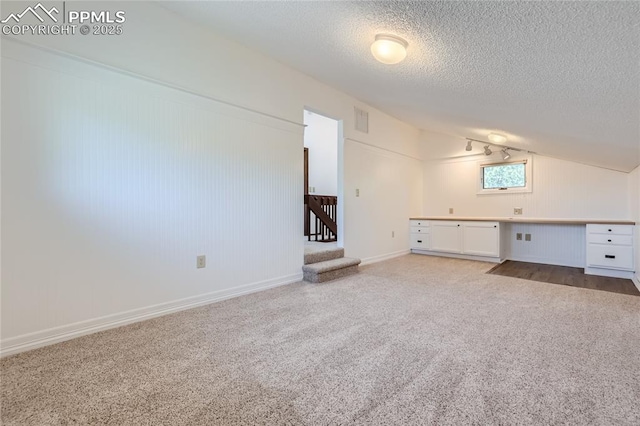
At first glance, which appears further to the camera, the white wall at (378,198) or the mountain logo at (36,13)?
the white wall at (378,198)

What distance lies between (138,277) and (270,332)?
1.27 meters

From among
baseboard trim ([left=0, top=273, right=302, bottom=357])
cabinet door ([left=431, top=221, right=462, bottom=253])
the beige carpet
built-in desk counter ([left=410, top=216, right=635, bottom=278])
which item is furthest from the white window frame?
baseboard trim ([left=0, top=273, right=302, bottom=357])

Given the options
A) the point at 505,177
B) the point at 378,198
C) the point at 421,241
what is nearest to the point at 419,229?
the point at 421,241

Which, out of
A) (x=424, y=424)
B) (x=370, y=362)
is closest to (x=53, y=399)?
(x=370, y=362)

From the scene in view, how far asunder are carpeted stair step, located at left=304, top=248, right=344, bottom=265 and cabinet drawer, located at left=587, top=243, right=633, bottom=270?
3617 millimetres

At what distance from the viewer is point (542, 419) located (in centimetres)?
130

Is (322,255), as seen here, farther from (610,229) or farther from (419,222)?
(610,229)

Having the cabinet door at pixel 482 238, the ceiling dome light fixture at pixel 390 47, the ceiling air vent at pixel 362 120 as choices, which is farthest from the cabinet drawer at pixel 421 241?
the ceiling dome light fixture at pixel 390 47

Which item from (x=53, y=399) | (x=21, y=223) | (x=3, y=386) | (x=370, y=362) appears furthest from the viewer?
(x=21, y=223)

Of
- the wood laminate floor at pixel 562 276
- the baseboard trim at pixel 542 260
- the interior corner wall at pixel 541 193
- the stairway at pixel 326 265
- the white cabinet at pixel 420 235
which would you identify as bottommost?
the wood laminate floor at pixel 562 276

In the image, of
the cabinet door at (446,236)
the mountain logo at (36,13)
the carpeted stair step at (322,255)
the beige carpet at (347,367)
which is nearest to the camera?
the beige carpet at (347,367)

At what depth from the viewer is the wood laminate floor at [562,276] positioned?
3.48 metres

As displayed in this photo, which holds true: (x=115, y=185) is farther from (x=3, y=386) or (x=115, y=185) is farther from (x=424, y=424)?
(x=424, y=424)

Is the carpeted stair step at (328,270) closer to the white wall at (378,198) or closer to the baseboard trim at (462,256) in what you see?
the white wall at (378,198)
